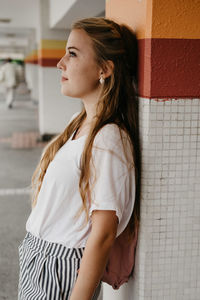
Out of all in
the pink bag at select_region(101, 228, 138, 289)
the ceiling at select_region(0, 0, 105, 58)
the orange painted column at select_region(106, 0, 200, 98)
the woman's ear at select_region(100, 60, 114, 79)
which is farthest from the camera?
the ceiling at select_region(0, 0, 105, 58)

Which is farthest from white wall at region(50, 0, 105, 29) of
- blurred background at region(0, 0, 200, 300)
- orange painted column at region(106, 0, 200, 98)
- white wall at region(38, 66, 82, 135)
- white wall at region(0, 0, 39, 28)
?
orange painted column at region(106, 0, 200, 98)

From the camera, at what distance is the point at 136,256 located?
150 cm

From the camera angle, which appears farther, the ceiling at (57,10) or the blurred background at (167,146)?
A: the ceiling at (57,10)

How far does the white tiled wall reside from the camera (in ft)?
4.38

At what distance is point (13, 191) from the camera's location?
4.82m

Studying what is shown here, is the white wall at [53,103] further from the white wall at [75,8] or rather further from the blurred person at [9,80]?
the blurred person at [9,80]

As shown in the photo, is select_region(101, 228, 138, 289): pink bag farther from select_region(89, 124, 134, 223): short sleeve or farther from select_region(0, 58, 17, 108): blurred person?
select_region(0, 58, 17, 108): blurred person

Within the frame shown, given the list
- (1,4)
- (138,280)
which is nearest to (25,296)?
(138,280)

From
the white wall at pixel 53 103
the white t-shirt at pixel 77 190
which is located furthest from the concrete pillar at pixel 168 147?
the white wall at pixel 53 103

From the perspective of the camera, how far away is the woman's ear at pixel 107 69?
4.49 ft

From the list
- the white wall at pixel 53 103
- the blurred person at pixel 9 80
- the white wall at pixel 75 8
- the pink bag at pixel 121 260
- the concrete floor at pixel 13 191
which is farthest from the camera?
the blurred person at pixel 9 80

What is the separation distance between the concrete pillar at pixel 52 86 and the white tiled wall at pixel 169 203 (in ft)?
22.0

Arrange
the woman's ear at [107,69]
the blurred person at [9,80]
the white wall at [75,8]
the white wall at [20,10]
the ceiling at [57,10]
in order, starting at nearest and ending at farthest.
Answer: the woman's ear at [107,69] < the white wall at [75,8] < the ceiling at [57,10] < the white wall at [20,10] < the blurred person at [9,80]

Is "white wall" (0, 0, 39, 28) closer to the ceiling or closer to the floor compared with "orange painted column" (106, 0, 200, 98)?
closer to the ceiling
